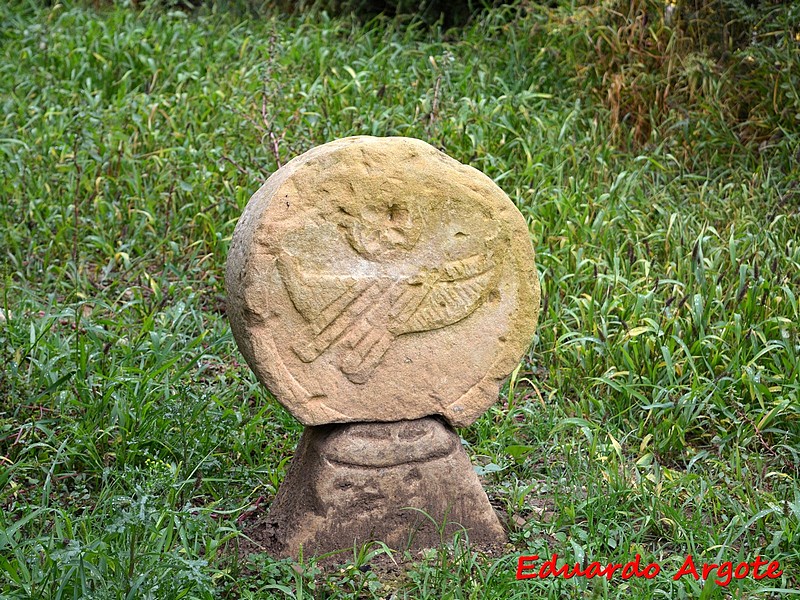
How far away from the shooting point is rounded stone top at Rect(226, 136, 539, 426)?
281 centimetres

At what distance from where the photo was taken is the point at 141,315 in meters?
4.46

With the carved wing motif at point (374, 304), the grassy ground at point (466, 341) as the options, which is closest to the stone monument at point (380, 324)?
the carved wing motif at point (374, 304)

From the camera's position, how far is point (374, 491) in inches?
120

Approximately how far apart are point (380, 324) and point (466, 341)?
0.28m

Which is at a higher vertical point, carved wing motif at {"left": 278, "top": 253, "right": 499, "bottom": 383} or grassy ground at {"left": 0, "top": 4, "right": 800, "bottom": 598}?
carved wing motif at {"left": 278, "top": 253, "right": 499, "bottom": 383}

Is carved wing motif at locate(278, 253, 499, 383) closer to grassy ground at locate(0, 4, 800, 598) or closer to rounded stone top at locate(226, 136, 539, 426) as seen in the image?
rounded stone top at locate(226, 136, 539, 426)

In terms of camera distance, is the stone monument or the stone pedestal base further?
the stone pedestal base

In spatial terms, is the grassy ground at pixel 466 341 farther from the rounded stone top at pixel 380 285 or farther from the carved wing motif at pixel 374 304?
the carved wing motif at pixel 374 304

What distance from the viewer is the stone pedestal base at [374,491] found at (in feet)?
9.90

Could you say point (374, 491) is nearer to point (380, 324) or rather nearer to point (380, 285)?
point (380, 324)

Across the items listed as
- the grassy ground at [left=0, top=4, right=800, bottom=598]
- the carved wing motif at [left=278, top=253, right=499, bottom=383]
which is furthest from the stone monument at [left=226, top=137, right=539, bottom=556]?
the grassy ground at [left=0, top=4, right=800, bottom=598]

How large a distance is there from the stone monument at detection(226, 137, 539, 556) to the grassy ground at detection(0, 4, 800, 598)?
16 centimetres

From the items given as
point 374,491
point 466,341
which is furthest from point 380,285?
point 374,491

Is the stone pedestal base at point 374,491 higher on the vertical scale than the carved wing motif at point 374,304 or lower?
lower
